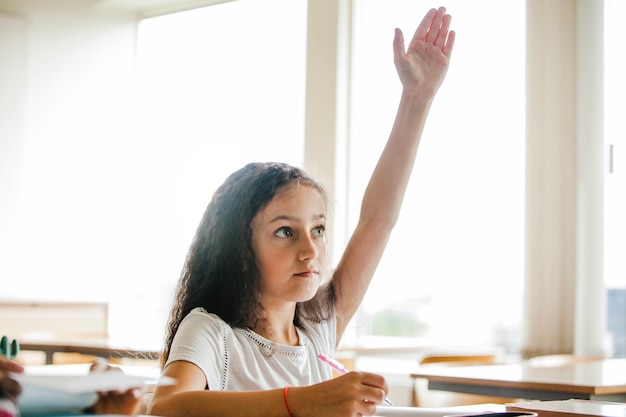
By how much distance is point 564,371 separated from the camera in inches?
106

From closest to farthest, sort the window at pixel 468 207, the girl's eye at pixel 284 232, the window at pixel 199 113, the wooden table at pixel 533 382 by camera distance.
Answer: the girl's eye at pixel 284 232
the wooden table at pixel 533 382
the window at pixel 468 207
the window at pixel 199 113

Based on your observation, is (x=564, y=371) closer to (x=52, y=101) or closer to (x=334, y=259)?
(x=334, y=259)

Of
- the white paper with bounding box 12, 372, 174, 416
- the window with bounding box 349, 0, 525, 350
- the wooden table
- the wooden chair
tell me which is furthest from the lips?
the window with bounding box 349, 0, 525, 350

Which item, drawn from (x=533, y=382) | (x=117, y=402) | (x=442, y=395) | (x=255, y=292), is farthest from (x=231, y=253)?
(x=442, y=395)

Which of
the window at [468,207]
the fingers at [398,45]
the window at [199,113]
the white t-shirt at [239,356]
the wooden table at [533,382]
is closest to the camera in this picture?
→ the white t-shirt at [239,356]

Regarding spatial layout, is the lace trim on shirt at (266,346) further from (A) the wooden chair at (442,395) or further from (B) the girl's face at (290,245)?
(A) the wooden chair at (442,395)

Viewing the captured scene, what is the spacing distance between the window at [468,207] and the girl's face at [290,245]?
11.2 feet

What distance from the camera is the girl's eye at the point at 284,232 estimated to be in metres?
1.42

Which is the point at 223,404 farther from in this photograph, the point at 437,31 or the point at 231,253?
the point at 437,31

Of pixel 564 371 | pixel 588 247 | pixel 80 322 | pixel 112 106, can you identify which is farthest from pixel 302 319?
pixel 112 106

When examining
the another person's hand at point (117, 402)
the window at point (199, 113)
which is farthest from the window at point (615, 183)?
the another person's hand at point (117, 402)

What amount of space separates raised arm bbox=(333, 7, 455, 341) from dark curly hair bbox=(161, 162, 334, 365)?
22cm

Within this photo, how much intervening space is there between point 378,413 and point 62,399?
21.0 inches

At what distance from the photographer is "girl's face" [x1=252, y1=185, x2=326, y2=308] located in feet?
4.55
